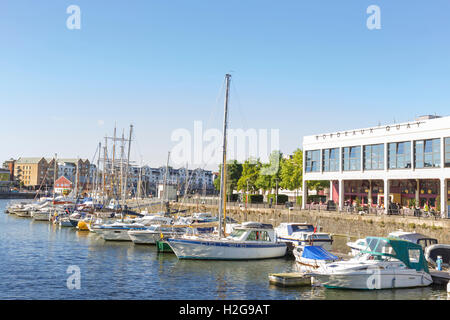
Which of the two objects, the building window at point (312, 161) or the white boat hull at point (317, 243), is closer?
the white boat hull at point (317, 243)

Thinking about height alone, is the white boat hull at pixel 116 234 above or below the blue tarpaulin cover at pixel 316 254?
below

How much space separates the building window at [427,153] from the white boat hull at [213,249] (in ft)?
101

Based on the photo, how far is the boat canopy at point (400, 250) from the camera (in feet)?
86.2

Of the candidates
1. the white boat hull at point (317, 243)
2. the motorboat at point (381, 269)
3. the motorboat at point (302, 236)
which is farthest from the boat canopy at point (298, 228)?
the motorboat at point (381, 269)

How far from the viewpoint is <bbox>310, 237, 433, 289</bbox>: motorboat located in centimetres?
2519

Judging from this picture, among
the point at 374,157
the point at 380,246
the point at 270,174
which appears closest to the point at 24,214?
the point at 270,174

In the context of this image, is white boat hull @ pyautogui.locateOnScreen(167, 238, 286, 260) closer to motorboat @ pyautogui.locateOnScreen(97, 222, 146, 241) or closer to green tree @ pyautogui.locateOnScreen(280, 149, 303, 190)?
motorboat @ pyautogui.locateOnScreen(97, 222, 146, 241)

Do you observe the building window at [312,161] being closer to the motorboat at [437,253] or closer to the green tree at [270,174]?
the green tree at [270,174]

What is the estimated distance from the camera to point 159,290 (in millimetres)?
25344

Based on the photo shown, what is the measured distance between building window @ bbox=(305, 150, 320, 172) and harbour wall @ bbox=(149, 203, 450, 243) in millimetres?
9812

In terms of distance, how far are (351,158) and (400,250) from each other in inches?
1649

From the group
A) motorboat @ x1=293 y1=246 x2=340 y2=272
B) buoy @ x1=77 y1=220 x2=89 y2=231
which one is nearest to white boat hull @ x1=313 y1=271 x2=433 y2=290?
motorboat @ x1=293 y1=246 x2=340 y2=272

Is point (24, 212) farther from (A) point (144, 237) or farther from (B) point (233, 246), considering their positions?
(B) point (233, 246)

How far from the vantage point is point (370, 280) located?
2533 cm
